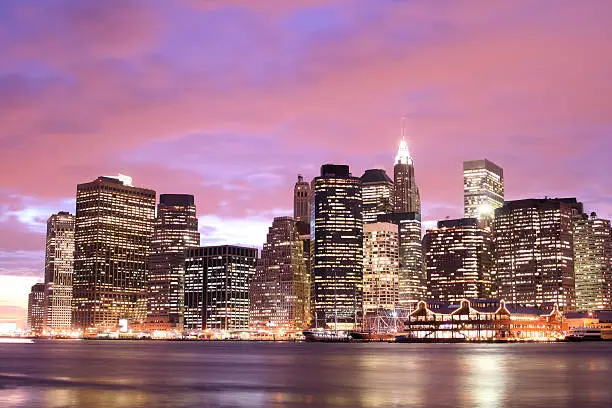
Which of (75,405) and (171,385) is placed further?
(171,385)

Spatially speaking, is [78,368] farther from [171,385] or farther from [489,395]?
[489,395]

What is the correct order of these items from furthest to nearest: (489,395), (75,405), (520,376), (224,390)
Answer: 1. (520,376)
2. (224,390)
3. (489,395)
4. (75,405)

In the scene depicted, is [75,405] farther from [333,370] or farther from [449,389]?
[333,370]

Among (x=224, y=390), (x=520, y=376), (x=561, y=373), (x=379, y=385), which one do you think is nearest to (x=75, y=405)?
(x=224, y=390)

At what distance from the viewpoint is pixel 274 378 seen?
9925 cm

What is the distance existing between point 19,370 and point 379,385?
55.1 meters

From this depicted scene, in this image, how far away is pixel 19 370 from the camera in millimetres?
116188

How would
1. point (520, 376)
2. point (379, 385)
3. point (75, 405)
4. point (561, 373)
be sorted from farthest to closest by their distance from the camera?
1. point (561, 373)
2. point (520, 376)
3. point (379, 385)
4. point (75, 405)

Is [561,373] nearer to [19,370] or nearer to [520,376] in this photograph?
[520,376]

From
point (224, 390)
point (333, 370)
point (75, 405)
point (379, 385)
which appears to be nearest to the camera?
point (75, 405)

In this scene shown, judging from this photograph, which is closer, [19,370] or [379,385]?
[379,385]

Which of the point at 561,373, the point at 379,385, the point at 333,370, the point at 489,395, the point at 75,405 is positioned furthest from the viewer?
the point at 333,370

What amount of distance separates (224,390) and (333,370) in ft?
121

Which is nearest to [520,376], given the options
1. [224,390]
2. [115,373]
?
[224,390]
